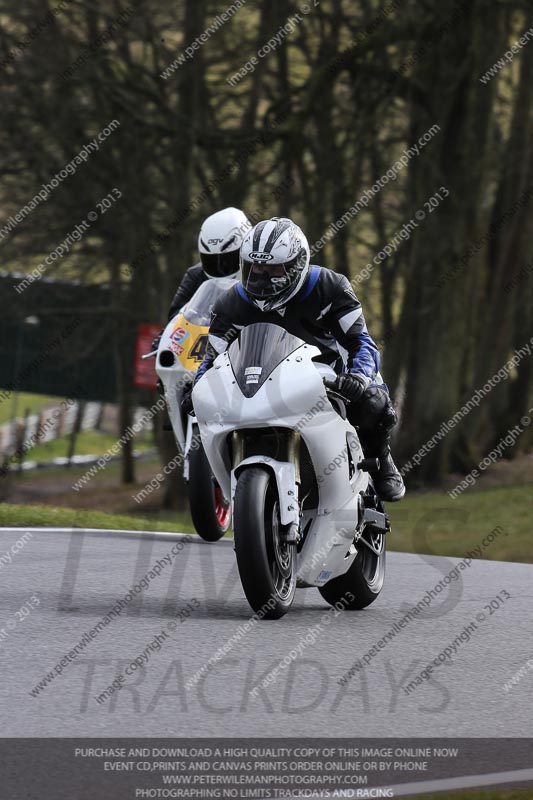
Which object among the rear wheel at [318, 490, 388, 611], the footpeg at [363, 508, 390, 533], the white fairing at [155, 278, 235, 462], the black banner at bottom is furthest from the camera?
the white fairing at [155, 278, 235, 462]

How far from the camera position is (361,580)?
8.20m

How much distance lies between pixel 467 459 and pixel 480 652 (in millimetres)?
17751

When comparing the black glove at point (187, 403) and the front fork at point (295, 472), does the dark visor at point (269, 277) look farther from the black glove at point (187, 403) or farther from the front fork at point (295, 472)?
the black glove at point (187, 403)

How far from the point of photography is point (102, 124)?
25.3m

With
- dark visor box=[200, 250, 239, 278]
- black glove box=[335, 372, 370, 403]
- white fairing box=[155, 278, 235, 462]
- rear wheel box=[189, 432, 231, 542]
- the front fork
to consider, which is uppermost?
black glove box=[335, 372, 370, 403]

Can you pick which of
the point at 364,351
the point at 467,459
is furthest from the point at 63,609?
the point at 467,459

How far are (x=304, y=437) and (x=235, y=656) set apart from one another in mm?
1232

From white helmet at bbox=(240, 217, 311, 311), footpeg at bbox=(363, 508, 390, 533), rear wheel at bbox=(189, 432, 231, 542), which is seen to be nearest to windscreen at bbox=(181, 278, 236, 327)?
rear wheel at bbox=(189, 432, 231, 542)

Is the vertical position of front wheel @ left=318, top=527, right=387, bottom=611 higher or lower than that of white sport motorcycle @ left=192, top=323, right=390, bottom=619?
lower

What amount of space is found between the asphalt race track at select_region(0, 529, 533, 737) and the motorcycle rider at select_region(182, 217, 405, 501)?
1.08m

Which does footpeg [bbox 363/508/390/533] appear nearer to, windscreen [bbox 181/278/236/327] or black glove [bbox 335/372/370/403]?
black glove [bbox 335/372/370/403]

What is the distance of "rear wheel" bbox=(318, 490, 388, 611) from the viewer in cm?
816

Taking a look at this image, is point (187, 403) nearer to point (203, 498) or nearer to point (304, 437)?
point (203, 498)

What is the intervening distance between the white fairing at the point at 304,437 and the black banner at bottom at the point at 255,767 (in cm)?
208
